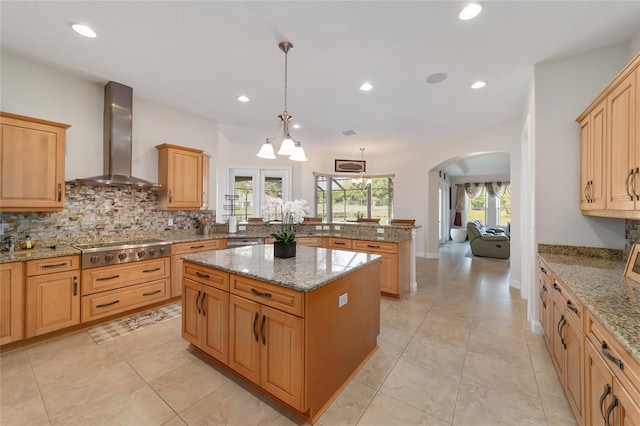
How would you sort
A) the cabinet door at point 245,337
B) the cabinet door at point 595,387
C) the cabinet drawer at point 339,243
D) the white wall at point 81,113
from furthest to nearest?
the cabinet drawer at point 339,243 < the white wall at point 81,113 < the cabinet door at point 245,337 < the cabinet door at point 595,387

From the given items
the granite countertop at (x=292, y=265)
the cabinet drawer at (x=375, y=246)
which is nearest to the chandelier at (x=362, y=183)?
the cabinet drawer at (x=375, y=246)

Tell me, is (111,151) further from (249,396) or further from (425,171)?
(425,171)

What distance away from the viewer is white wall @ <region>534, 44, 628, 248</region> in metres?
2.43

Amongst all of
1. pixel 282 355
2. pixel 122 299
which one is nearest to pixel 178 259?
pixel 122 299

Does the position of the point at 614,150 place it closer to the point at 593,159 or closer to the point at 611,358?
the point at 593,159

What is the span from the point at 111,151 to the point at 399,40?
363cm

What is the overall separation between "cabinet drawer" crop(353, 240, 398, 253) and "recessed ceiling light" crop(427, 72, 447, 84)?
2.17 m

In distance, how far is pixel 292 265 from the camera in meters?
2.02

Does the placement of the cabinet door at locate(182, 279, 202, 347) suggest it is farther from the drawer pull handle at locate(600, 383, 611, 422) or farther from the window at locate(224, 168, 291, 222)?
the window at locate(224, 168, 291, 222)

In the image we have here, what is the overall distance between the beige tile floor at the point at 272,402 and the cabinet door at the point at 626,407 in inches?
31.1

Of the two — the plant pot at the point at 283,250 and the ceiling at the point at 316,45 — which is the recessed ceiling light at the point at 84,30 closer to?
the ceiling at the point at 316,45

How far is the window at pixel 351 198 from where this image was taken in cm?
758

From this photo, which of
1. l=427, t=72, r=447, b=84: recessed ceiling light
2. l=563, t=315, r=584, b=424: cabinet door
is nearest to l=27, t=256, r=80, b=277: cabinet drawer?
l=563, t=315, r=584, b=424: cabinet door

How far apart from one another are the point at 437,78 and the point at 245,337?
341 cm
